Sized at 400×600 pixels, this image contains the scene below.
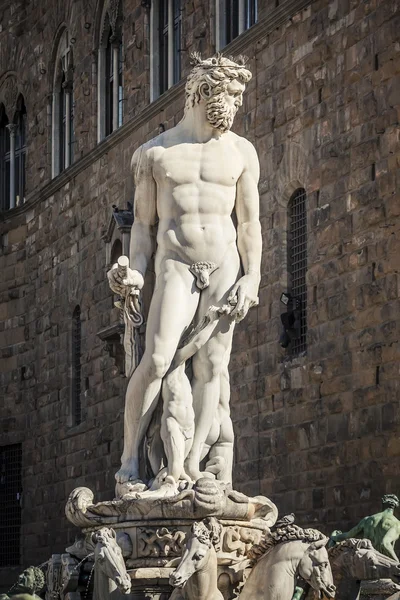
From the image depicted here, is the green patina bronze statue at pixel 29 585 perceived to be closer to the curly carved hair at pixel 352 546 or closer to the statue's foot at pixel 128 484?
the statue's foot at pixel 128 484

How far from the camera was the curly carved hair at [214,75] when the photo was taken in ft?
39.8

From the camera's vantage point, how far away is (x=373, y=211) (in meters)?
19.7

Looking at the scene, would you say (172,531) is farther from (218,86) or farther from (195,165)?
(218,86)

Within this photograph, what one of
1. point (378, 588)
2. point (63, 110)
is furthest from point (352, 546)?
point (63, 110)

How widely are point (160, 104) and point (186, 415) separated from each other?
16.0 metres

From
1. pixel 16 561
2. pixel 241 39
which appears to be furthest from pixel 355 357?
pixel 16 561

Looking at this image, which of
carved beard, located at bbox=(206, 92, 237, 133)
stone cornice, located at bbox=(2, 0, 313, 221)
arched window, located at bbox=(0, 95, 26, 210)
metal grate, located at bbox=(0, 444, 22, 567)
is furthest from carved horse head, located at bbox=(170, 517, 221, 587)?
arched window, located at bbox=(0, 95, 26, 210)

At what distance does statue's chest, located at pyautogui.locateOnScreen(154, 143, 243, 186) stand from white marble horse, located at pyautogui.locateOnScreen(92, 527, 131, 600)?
8.88ft

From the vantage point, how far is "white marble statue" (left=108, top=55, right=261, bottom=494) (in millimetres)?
11758

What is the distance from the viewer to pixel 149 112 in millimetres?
27781

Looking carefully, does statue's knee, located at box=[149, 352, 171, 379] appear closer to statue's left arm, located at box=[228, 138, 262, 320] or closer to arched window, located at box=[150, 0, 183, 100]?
statue's left arm, located at box=[228, 138, 262, 320]

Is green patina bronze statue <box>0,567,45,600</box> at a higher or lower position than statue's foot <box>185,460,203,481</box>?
lower

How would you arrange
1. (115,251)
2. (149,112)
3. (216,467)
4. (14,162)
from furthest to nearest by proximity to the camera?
(14,162) < (115,251) < (149,112) < (216,467)

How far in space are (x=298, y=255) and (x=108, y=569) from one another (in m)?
11.9
